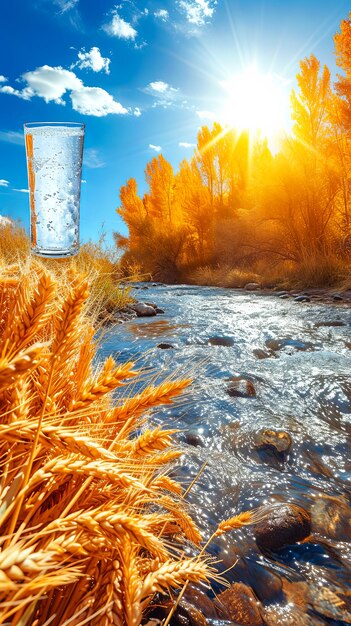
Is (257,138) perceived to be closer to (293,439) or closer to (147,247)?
(147,247)

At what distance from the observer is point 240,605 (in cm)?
131

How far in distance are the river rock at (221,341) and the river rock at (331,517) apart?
121 inches

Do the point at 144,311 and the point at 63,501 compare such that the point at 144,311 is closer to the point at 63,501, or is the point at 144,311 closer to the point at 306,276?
the point at 63,501

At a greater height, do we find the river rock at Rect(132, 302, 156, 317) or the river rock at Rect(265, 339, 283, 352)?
the river rock at Rect(132, 302, 156, 317)

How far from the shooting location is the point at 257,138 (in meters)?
25.5

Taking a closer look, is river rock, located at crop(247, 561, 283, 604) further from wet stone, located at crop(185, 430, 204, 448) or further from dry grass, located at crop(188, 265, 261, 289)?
dry grass, located at crop(188, 265, 261, 289)

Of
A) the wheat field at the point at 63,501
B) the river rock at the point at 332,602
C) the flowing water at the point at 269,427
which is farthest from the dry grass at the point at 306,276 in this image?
the wheat field at the point at 63,501

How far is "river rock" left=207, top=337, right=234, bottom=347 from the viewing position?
505cm

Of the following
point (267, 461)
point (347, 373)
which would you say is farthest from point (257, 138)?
point (267, 461)

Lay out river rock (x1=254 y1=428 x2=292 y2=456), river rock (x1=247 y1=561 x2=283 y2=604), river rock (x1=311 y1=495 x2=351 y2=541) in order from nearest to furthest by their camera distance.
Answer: river rock (x1=247 y1=561 x2=283 y2=604) < river rock (x1=311 y1=495 x2=351 y2=541) < river rock (x1=254 y1=428 x2=292 y2=456)

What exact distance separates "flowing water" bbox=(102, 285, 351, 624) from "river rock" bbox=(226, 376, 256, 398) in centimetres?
5

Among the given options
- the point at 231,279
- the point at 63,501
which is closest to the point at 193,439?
the point at 63,501

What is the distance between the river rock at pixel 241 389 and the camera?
327 centimetres

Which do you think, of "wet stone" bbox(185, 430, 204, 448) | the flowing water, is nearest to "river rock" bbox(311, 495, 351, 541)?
the flowing water
